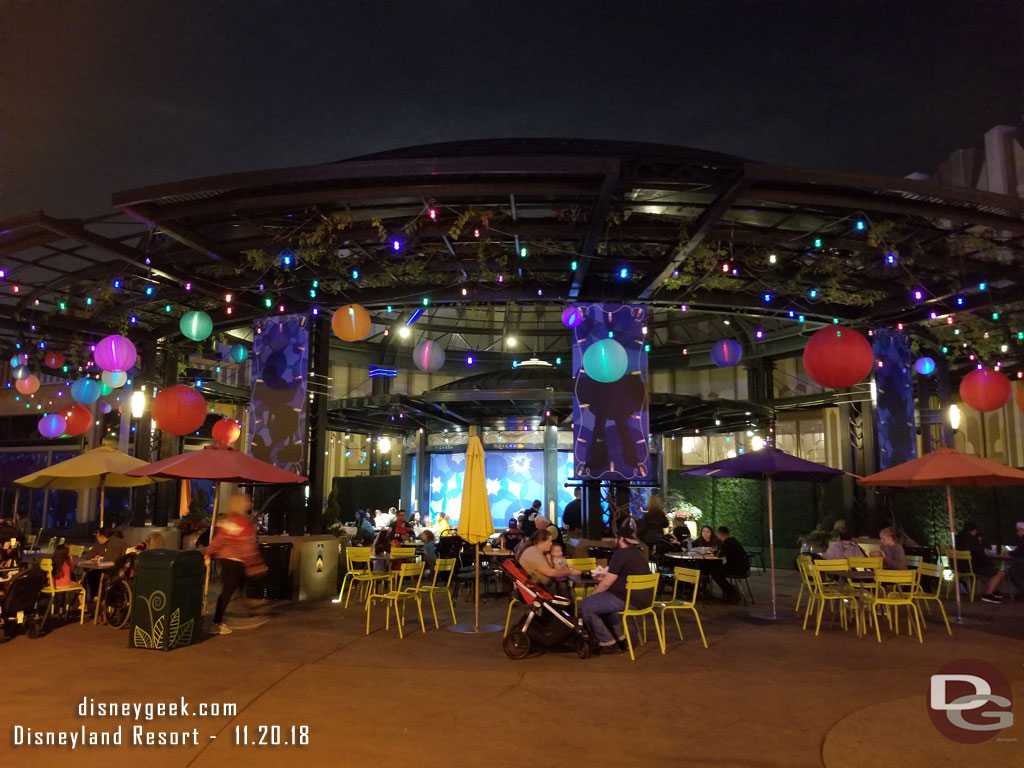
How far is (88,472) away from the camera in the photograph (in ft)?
30.8

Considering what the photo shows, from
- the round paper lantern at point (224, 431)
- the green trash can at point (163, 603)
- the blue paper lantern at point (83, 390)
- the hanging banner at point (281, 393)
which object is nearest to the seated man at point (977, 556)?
the hanging banner at point (281, 393)

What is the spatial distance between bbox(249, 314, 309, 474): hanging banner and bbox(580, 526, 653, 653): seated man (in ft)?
19.4

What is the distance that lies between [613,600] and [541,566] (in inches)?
31.8

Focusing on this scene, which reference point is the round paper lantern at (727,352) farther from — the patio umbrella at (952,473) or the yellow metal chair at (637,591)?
the yellow metal chair at (637,591)

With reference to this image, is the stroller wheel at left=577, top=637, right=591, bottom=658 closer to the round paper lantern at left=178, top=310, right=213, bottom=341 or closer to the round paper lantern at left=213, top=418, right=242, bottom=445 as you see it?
the round paper lantern at left=178, top=310, right=213, bottom=341

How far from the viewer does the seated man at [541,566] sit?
7133mm

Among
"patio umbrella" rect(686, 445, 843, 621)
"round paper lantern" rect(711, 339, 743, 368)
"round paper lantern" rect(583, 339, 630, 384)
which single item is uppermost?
"round paper lantern" rect(711, 339, 743, 368)

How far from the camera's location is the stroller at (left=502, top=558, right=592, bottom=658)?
6723 mm

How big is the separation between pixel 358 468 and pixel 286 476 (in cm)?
1683

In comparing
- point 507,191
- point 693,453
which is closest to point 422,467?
point 693,453

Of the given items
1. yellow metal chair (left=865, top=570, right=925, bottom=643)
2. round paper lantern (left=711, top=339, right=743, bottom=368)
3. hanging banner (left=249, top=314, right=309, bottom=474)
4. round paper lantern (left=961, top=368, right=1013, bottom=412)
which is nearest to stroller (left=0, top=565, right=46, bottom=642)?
hanging banner (left=249, top=314, right=309, bottom=474)

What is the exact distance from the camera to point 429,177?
319 inches

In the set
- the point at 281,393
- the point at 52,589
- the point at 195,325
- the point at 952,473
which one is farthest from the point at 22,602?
the point at 952,473

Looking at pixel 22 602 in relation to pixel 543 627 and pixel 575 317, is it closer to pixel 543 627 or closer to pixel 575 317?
pixel 543 627
